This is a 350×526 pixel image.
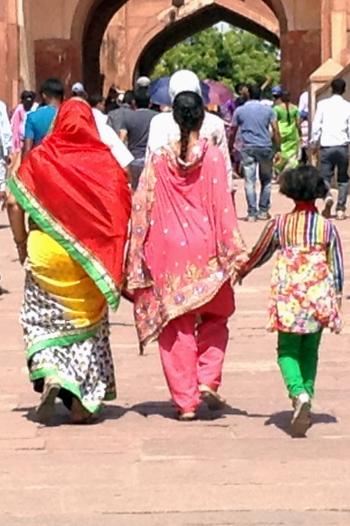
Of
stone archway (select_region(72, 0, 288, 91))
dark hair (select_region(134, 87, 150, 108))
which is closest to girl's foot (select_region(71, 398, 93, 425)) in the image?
dark hair (select_region(134, 87, 150, 108))

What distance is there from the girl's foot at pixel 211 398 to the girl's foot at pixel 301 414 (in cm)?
55

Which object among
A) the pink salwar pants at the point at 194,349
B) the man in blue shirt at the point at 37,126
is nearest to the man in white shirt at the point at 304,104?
the man in blue shirt at the point at 37,126

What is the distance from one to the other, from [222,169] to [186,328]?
71cm

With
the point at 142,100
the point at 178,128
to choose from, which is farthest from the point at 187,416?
the point at 142,100

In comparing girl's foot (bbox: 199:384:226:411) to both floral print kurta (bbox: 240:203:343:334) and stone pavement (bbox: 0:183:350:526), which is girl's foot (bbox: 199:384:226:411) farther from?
floral print kurta (bbox: 240:203:343:334)

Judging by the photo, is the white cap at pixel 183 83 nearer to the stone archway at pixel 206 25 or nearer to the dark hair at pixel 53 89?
the dark hair at pixel 53 89

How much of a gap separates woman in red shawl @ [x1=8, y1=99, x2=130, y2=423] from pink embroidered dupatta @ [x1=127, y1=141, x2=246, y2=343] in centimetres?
14

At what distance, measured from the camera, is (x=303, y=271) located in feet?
22.1

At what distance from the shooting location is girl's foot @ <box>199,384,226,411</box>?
7.06m

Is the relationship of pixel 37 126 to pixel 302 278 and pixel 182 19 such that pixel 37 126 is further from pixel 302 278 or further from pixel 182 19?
pixel 182 19

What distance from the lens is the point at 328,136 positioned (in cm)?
1622

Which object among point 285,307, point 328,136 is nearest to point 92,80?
point 328,136

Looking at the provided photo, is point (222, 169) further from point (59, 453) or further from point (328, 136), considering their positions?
point (328, 136)

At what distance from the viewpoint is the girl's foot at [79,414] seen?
693 cm
